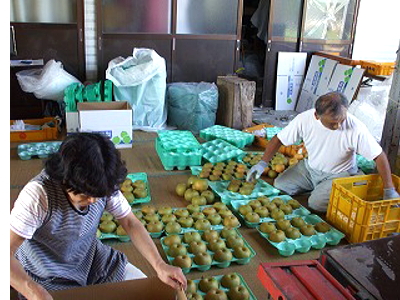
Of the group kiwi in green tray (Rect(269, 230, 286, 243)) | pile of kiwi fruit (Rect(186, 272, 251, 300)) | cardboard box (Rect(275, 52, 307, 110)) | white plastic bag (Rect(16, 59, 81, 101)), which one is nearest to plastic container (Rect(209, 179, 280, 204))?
kiwi in green tray (Rect(269, 230, 286, 243))

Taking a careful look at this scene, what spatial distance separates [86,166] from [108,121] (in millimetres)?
2860

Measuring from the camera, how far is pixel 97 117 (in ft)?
13.2

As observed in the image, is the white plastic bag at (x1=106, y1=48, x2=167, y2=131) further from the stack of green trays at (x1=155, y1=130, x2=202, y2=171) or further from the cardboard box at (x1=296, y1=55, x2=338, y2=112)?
the cardboard box at (x1=296, y1=55, x2=338, y2=112)

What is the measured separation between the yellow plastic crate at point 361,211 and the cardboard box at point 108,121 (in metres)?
2.17

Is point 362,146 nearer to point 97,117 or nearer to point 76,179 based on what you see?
point 76,179

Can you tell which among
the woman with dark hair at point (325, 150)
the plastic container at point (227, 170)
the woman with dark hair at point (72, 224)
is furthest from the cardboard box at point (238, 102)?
the woman with dark hair at point (72, 224)

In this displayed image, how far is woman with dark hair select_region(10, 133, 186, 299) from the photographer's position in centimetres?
129

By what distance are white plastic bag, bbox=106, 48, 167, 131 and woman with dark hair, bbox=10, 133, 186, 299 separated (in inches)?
124

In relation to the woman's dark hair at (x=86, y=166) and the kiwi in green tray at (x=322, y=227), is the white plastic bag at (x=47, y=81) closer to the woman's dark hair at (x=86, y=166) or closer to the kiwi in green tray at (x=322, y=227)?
the kiwi in green tray at (x=322, y=227)

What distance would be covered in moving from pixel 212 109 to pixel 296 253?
287 centimetres

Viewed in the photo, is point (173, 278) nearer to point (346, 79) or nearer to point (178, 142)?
point (178, 142)

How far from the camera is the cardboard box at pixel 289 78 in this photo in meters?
6.12

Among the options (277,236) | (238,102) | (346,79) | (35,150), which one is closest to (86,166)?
(277,236)
